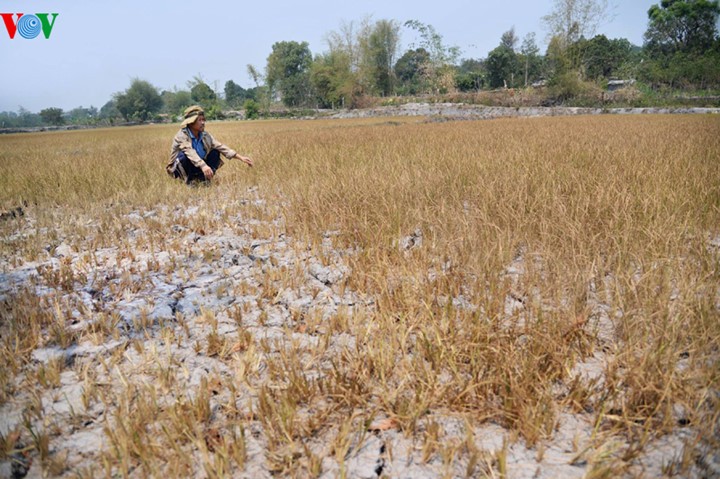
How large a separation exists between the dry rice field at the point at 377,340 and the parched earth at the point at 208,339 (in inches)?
0.4

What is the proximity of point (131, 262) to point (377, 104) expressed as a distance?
151ft

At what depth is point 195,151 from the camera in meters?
5.25

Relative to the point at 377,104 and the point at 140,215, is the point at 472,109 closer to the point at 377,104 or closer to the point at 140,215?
the point at 377,104

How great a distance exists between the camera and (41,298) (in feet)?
8.27

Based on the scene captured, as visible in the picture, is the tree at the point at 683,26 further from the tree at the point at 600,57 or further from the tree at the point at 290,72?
the tree at the point at 290,72

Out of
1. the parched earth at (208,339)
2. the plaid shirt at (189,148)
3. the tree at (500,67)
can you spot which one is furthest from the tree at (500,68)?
the parched earth at (208,339)

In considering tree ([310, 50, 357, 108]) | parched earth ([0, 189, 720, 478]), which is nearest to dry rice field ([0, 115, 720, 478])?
parched earth ([0, 189, 720, 478])

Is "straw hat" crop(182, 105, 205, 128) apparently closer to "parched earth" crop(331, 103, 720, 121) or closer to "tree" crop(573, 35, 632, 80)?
"parched earth" crop(331, 103, 720, 121)

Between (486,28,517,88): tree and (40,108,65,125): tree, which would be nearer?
(486,28,517,88): tree

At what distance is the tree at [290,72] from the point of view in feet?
197

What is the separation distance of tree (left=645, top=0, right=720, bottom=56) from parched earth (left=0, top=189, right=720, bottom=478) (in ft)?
164

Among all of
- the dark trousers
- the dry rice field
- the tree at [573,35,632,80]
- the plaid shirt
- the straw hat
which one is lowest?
the dry rice field

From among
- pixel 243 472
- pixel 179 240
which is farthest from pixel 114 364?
pixel 179 240

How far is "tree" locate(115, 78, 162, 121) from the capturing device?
73.3 metres
